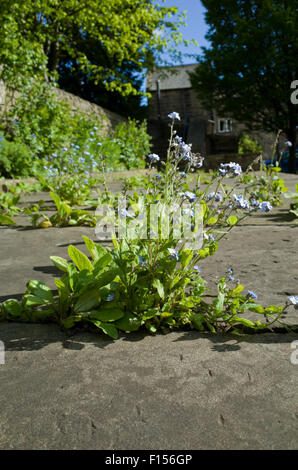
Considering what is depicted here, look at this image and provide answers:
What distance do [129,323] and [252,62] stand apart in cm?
1791

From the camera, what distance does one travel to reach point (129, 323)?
4.66ft

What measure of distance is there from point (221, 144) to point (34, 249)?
21.1 meters

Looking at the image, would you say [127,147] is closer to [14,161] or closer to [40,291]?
[14,161]

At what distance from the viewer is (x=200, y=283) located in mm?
1652

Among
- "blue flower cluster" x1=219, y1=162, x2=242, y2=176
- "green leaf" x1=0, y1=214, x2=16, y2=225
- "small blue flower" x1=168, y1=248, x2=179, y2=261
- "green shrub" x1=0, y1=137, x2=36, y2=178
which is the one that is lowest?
"green leaf" x1=0, y1=214, x2=16, y2=225

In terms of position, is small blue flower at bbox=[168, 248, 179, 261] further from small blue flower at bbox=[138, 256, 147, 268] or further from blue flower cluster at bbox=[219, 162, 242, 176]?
blue flower cluster at bbox=[219, 162, 242, 176]

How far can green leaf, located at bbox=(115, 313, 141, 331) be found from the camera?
1414 mm

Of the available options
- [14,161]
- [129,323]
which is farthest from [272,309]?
[14,161]

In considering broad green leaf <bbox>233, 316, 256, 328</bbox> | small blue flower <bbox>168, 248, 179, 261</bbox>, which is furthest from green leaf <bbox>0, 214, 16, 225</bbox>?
broad green leaf <bbox>233, 316, 256, 328</bbox>

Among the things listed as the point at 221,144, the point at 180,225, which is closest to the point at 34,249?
the point at 180,225

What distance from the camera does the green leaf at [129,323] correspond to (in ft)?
4.64

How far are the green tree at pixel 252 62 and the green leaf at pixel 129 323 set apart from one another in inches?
658

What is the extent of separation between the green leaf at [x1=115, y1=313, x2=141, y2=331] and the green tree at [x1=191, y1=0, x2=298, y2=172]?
16718 mm
